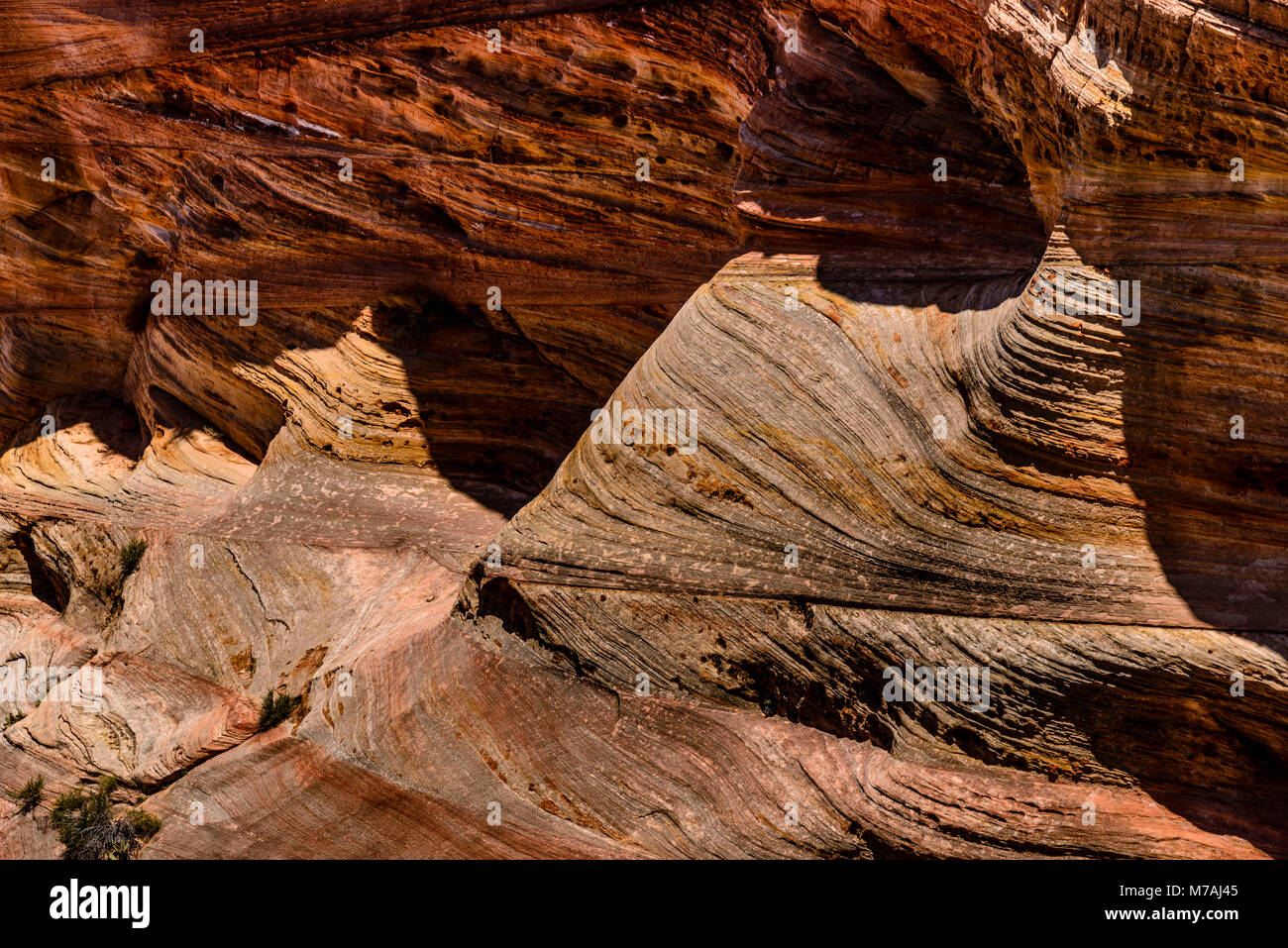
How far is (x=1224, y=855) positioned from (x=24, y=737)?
45.3ft

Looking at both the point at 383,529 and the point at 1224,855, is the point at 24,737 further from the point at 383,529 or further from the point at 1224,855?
the point at 1224,855

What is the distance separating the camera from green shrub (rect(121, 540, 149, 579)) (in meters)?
16.8

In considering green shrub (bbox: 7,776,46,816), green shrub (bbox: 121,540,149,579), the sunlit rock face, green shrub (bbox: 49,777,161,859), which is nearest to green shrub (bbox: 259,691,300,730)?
the sunlit rock face

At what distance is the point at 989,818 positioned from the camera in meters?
10.2

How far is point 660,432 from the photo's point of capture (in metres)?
12.6

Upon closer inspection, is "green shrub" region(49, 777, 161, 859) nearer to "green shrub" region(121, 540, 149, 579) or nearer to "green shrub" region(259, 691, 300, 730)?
"green shrub" region(259, 691, 300, 730)

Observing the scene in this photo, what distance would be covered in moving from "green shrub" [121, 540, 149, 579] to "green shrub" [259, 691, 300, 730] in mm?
4201

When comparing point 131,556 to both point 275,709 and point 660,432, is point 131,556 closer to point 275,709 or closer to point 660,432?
point 275,709

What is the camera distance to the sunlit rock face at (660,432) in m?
10.1

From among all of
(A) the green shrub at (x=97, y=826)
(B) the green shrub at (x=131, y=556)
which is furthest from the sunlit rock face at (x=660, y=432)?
(A) the green shrub at (x=97, y=826)

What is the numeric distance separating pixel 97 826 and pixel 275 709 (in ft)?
7.61

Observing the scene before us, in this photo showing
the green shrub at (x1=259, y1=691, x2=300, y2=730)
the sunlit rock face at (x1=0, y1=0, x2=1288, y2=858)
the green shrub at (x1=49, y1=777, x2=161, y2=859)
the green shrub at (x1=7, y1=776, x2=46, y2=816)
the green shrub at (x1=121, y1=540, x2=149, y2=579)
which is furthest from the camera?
the green shrub at (x1=121, y1=540, x2=149, y2=579)

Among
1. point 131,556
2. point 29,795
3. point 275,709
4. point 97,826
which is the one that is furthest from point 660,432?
point 29,795

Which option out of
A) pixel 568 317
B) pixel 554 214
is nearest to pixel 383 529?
pixel 568 317
